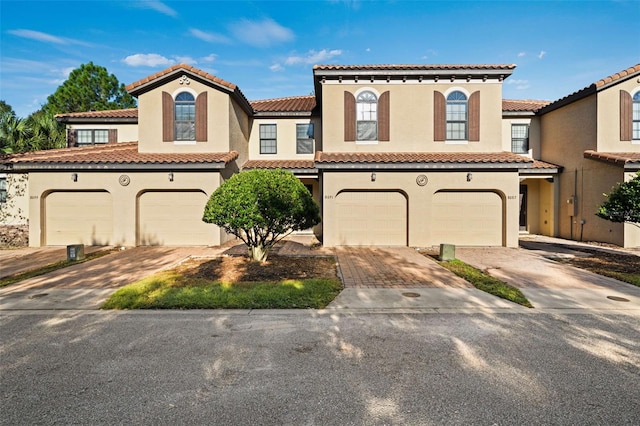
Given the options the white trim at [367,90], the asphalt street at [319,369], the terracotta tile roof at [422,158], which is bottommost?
the asphalt street at [319,369]

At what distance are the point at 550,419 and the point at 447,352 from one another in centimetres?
136

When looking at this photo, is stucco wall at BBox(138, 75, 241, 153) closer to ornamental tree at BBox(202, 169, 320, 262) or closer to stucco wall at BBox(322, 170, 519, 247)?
stucco wall at BBox(322, 170, 519, 247)

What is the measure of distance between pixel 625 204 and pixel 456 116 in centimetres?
702

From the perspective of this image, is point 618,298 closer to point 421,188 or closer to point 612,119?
point 421,188

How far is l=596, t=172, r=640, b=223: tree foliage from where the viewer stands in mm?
8812

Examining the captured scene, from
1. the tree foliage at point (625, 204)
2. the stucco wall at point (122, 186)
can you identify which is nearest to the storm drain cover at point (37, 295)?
the stucco wall at point (122, 186)

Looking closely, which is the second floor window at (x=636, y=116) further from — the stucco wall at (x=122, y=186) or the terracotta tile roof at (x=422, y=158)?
the stucco wall at (x=122, y=186)

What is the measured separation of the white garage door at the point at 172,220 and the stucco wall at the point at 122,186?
39 cm

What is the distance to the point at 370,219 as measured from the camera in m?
13.5

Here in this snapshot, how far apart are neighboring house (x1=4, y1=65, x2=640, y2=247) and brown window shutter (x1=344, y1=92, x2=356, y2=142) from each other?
0.15 ft

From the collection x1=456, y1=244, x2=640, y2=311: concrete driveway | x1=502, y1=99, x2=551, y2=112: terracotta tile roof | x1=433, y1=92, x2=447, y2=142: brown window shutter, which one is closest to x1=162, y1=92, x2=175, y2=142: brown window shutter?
x1=433, y1=92, x2=447, y2=142: brown window shutter

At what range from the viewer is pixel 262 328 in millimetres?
4992

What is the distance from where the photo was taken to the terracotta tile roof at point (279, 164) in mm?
15378

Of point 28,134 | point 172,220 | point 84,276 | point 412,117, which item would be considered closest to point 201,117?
point 172,220
